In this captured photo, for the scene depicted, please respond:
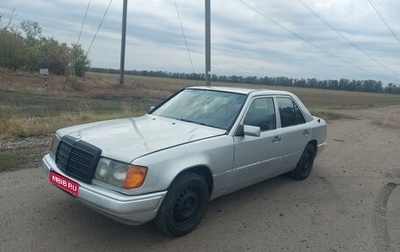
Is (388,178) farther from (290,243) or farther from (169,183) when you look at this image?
(169,183)

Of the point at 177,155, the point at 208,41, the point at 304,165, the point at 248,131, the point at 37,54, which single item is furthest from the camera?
the point at 37,54

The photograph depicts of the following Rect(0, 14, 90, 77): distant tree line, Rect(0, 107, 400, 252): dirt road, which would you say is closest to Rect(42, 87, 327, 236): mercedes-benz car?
Rect(0, 107, 400, 252): dirt road

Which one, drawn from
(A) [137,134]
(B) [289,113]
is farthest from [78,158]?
(B) [289,113]

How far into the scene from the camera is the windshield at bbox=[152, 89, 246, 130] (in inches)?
174

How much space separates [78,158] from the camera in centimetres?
349

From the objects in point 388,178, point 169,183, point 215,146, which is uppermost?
point 215,146

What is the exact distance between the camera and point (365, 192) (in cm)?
560

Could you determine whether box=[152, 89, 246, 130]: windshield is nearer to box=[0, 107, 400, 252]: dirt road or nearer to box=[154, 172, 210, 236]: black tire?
box=[154, 172, 210, 236]: black tire

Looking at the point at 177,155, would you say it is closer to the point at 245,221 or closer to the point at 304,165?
the point at 245,221

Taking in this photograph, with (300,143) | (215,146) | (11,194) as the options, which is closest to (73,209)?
(11,194)

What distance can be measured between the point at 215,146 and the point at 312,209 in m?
1.79

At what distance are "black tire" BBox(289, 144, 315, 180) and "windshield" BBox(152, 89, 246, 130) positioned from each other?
72.6 inches

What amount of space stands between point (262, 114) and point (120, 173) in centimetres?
236

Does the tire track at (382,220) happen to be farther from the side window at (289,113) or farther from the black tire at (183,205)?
the black tire at (183,205)
